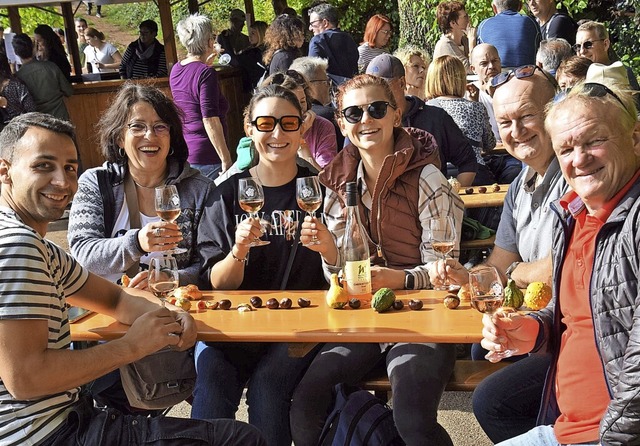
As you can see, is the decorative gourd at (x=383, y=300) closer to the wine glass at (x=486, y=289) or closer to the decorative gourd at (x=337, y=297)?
the decorative gourd at (x=337, y=297)

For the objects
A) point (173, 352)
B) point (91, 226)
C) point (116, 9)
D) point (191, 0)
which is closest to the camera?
point (173, 352)

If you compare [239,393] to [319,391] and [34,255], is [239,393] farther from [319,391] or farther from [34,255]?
[34,255]

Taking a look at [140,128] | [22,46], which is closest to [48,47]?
[22,46]

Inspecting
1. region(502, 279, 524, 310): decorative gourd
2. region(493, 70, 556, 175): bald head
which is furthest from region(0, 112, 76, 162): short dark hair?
region(493, 70, 556, 175): bald head

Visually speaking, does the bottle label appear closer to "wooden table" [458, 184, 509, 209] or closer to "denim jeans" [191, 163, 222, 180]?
"wooden table" [458, 184, 509, 209]

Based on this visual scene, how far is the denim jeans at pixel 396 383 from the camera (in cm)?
321

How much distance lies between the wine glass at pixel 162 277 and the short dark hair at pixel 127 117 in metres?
1.10

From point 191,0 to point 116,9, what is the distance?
74.6 ft

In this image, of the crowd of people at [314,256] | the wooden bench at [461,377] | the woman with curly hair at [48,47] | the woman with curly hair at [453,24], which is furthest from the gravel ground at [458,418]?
the woman with curly hair at [48,47]

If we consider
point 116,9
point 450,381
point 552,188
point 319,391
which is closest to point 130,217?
point 319,391

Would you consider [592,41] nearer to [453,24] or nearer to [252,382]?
[453,24]

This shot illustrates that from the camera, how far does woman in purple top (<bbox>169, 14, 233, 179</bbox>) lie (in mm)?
7969

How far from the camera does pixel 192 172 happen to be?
4.35 m

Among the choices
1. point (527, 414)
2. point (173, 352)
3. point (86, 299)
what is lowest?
point (527, 414)
